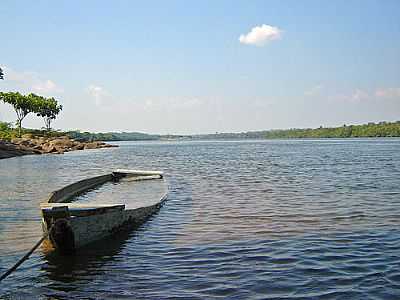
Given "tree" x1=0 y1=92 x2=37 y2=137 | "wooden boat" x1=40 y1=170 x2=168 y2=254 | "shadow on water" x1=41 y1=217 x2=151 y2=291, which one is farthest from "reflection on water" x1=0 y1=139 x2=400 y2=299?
"tree" x1=0 y1=92 x2=37 y2=137

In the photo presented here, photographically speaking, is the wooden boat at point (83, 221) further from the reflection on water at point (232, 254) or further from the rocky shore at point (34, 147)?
the rocky shore at point (34, 147)

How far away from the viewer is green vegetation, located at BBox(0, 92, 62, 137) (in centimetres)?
8888

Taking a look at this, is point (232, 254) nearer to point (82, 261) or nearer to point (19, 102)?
point (82, 261)

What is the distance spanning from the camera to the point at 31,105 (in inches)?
3679

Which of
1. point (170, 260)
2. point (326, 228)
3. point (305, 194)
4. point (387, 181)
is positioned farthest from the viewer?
point (387, 181)

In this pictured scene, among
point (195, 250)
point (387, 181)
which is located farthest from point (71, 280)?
point (387, 181)

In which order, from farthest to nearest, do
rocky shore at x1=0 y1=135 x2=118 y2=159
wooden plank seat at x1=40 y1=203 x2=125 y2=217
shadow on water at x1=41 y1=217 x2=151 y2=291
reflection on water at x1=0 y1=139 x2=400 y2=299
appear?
rocky shore at x1=0 y1=135 x2=118 y2=159
wooden plank seat at x1=40 y1=203 x2=125 y2=217
shadow on water at x1=41 y1=217 x2=151 y2=291
reflection on water at x1=0 y1=139 x2=400 y2=299

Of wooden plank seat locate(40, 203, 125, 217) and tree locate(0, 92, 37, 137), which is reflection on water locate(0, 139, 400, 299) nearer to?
wooden plank seat locate(40, 203, 125, 217)

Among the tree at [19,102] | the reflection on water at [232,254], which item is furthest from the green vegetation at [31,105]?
the reflection on water at [232,254]

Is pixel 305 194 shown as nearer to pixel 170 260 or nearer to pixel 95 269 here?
pixel 170 260

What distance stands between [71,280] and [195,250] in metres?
3.45

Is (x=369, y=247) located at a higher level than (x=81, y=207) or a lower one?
lower

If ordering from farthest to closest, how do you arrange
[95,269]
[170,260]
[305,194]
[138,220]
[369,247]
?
[305,194] → [138,220] → [369,247] → [170,260] → [95,269]

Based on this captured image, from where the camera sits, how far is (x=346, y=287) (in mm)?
8477
